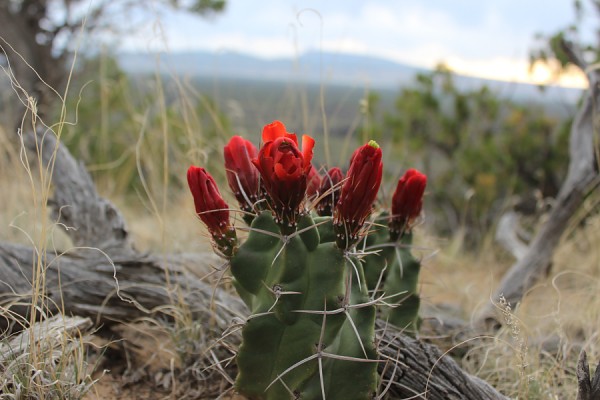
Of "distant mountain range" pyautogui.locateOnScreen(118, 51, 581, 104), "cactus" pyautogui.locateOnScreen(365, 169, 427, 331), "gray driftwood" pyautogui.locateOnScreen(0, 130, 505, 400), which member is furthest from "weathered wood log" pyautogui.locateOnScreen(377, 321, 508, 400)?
"distant mountain range" pyautogui.locateOnScreen(118, 51, 581, 104)

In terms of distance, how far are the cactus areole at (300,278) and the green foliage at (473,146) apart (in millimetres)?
4592

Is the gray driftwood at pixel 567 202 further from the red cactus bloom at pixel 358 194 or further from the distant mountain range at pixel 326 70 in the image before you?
the red cactus bloom at pixel 358 194

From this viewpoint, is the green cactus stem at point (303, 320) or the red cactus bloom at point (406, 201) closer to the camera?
the green cactus stem at point (303, 320)

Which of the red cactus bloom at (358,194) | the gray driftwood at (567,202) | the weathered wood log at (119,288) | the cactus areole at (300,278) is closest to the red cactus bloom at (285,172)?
the cactus areole at (300,278)

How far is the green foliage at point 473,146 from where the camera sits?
663 centimetres

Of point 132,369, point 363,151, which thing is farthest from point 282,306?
point 132,369

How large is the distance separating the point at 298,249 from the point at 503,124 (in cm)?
612

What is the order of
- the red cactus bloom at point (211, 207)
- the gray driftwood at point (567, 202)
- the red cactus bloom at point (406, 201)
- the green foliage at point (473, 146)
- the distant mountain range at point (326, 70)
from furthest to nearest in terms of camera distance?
the green foliage at point (473, 146) → the distant mountain range at point (326, 70) → the gray driftwood at point (567, 202) → the red cactus bloom at point (406, 201) → the red cactus bloom at point (211, 207)

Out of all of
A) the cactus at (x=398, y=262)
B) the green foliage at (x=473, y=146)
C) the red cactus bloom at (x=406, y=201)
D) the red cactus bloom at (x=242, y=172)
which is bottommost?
the green foliage at (x=473, y=146)

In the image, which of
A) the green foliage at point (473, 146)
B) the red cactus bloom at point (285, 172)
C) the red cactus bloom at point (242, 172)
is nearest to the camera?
the red cactus bloom at point (285, 172)

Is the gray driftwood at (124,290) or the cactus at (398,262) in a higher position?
the cactus at (398,262)

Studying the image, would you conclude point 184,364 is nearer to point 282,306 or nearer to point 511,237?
point 282,306

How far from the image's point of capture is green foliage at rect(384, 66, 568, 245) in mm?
6633

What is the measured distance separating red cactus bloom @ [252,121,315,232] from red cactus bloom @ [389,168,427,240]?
525mm
